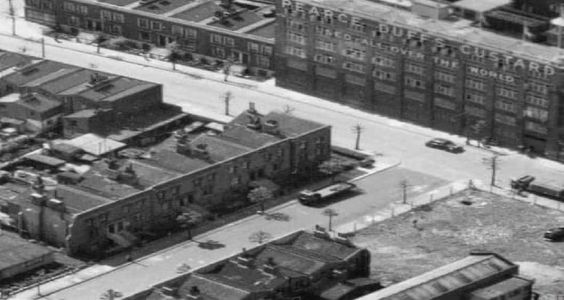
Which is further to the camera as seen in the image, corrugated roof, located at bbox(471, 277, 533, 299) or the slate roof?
corrugated roof, located at bbox(471, 277, 533, 299)

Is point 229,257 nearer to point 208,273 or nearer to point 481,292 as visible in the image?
point 208,273

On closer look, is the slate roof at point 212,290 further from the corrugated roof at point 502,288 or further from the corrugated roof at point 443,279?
the corrugated roof at point 502,288

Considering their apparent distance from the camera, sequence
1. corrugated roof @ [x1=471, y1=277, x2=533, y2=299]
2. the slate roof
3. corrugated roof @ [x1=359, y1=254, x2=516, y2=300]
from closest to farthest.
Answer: the slate roof → corrugated roof @ [x1=359, y1=254, x2=516, y2=300] → corrugated roof @ [x1=471, y1=277, x2=533, y2=299]

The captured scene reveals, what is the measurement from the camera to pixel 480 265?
19775 centimetres

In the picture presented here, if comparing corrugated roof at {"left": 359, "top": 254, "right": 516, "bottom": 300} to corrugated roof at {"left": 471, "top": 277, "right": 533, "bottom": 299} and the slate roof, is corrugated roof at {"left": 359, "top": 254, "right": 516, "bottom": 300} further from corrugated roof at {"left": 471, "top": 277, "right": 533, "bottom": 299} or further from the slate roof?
the slate roof

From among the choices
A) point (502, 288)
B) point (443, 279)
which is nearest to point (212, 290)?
point (443, 279)

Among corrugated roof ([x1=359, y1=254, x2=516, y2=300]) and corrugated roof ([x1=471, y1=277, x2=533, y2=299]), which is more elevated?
corrugated roof ([x1=359, y1=254, x2=516, y2=300])

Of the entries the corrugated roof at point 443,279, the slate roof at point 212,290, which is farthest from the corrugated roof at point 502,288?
the slate roof at point 212,290

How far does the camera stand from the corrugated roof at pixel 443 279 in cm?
19125

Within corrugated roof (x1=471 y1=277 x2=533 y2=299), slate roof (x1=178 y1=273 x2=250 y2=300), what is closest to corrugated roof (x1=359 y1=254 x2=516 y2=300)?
corrugated roof (x1=471 y1=277 x2=533 y2=299)

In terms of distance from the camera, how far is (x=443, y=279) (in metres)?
194

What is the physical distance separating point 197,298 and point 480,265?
31111 mm

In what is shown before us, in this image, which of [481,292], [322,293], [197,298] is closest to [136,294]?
[197,298]

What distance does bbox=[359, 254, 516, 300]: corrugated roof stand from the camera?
191250mm
